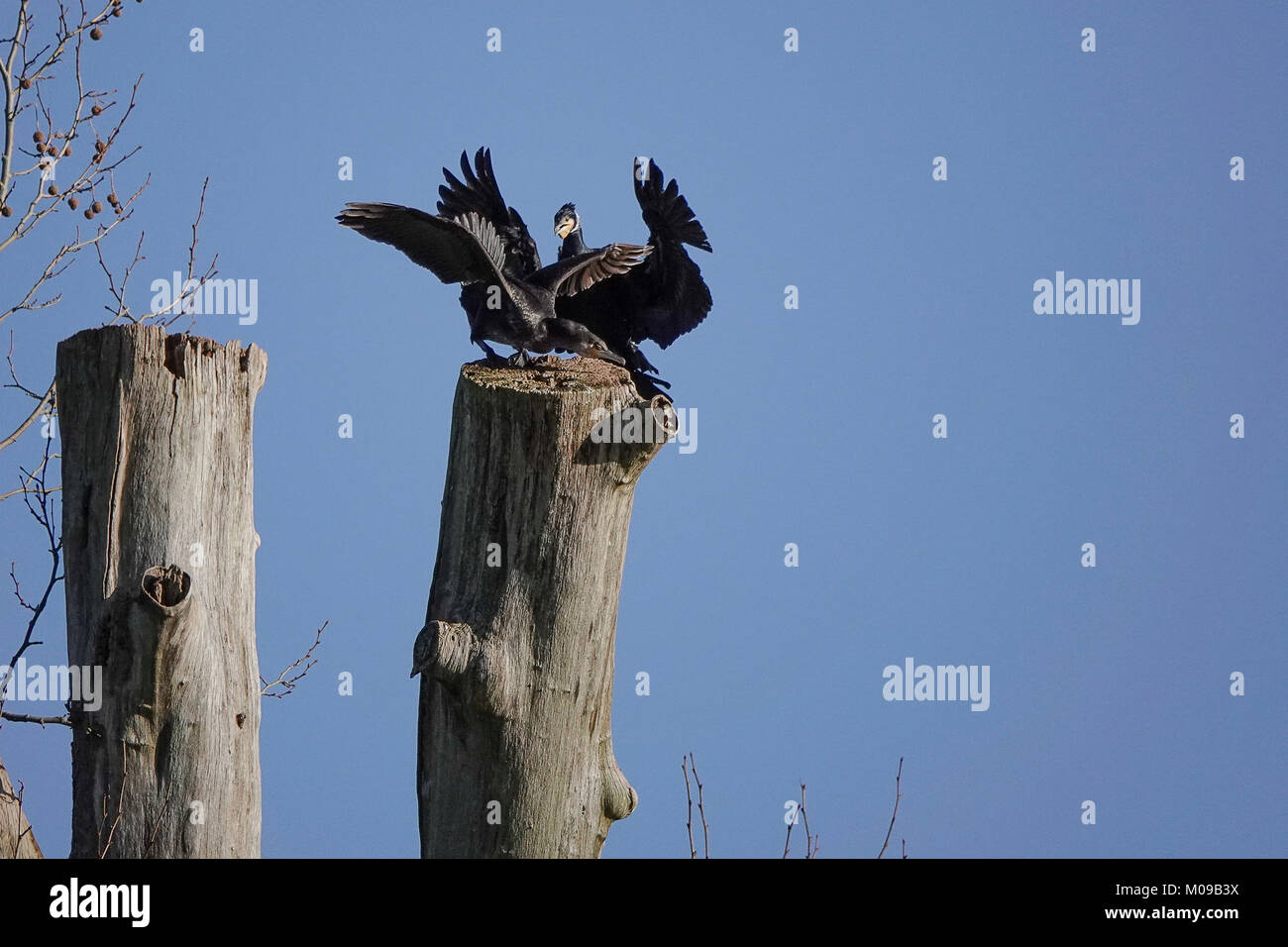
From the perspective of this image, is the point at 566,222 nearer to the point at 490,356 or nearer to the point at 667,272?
the point at 667,272

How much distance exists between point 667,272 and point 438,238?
1673 mm

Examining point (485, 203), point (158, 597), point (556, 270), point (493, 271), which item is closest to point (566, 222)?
point (485, 203)

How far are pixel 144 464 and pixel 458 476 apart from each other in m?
0.92

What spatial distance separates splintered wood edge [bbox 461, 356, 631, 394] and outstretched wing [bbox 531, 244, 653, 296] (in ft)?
2.04

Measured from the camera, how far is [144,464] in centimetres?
428

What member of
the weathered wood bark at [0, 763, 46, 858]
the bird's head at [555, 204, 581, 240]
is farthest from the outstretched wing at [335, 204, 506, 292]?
the weathered wood bark at [0, 763, 46, 858]

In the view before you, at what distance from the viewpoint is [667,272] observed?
6832mm

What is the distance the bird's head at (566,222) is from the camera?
6.82 meters

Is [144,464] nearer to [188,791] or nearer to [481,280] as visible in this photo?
[188,791]

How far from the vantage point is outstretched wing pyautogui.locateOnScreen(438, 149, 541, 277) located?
20.9 ft

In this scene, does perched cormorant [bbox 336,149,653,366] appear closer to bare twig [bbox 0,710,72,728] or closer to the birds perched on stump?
the birds perched on stump

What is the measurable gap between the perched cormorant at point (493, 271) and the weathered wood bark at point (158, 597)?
107 centimetres

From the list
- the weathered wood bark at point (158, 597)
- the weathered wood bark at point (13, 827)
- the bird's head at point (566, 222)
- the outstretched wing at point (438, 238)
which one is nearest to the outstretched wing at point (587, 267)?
the outstretched wing at point (438, 238)

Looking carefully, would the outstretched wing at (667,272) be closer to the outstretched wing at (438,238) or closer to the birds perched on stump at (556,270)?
the birds perched on stump at (556,270)
